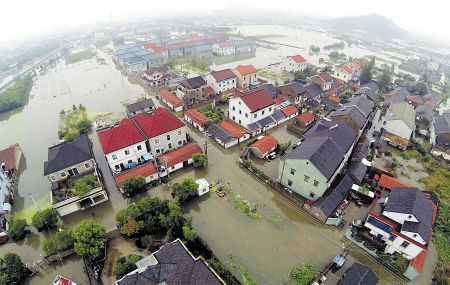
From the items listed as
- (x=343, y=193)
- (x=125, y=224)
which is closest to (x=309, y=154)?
(x=343, y=193)

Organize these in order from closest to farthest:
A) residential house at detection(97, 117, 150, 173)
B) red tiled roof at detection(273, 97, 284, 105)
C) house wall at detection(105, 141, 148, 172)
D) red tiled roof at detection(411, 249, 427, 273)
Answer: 1. red tiled roof at detection(411, 249, 427, 273)
2. residential house at detection(97, 117, 150, 173)
3. house wall at detection(105, 141, 148, 172)
4. red tiled roof at detection(273, 97, 284, 105)

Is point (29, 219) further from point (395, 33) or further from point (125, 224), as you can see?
point (395, 33)

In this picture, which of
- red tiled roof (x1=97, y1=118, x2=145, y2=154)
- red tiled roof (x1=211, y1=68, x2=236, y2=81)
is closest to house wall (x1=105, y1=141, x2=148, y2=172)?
red tiled roof (x1=97, y1=118, x2=145, y2=154)

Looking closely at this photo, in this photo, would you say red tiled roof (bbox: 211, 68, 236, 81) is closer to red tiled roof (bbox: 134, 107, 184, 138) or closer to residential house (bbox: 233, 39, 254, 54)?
red tiled roof (bbox: 134, 107, 184, 138)

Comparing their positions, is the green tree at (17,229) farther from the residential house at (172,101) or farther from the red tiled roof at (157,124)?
the residential house at (172,101)

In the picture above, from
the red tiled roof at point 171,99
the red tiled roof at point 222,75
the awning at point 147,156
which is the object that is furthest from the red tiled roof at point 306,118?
the awning at point 147,156

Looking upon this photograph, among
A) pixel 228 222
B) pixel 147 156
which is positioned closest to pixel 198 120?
pixel 147 156
